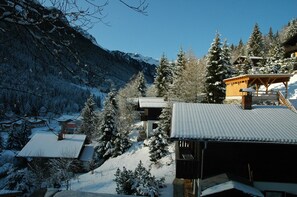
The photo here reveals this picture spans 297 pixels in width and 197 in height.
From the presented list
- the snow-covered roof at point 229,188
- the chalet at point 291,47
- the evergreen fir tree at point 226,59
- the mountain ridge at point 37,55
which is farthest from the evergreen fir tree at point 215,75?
the mountain ridge at point 37,55

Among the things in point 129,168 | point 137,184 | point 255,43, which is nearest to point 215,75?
point 129,168

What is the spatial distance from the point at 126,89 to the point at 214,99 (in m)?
27.4

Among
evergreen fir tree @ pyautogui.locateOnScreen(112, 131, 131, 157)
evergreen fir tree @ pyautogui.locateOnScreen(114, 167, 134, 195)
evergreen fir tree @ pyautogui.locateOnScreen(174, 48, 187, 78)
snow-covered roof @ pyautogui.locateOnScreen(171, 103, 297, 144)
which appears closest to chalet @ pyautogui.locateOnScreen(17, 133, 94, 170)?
evergreen fir tree @ pyautogui.locateOnScreen(112, 131, 131, 157)

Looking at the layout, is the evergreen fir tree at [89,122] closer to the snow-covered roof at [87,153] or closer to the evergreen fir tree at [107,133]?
the snow-covered roof at [87,153]

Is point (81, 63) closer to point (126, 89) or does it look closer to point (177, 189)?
point (177, 189)

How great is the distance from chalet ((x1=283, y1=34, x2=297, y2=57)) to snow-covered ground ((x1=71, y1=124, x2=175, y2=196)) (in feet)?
86.0

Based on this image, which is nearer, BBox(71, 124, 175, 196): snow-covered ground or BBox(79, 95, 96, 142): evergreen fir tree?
BBox(71, 124, 175, 196): snow-covered ground

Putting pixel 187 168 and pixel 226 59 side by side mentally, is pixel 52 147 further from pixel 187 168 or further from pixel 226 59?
pixel 187 168

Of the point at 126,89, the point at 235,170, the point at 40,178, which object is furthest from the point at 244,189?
the point at 126,89

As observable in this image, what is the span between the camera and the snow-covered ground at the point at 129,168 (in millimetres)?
21062

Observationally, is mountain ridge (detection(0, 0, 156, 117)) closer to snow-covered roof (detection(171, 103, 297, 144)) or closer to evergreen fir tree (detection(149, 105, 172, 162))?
snow-covered roof (detection(171, 103, 297, 144))

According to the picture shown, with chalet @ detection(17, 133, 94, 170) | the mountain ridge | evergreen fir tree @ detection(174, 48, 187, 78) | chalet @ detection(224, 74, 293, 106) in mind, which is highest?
evergreen fir tree @ detection(174, 48, 187, 78)

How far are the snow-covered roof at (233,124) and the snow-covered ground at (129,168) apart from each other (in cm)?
588

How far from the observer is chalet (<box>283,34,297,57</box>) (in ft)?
130
